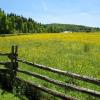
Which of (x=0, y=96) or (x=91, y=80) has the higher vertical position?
(x=91, y=80)

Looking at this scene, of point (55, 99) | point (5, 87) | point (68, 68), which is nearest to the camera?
point (55, 99)

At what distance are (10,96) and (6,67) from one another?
2.78 m

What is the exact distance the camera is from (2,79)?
14.8m

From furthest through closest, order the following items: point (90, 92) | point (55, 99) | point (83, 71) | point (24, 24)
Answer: point (24, 24) < point (83, 71) < point (55, 99) < point (90, 92)

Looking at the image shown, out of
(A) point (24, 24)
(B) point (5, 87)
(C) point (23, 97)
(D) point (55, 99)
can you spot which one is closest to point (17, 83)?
(B) point (5, 87)

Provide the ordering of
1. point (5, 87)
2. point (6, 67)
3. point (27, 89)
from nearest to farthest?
point (27, 89) → point (5, 87) → point (6, 67)

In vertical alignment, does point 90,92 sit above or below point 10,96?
above

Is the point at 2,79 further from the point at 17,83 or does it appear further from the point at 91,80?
the point at 91,80

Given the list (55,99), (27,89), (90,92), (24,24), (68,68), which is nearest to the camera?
(90,92)

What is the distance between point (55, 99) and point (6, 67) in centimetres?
402

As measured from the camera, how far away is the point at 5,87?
45.7 feet

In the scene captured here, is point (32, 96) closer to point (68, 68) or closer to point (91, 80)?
point (91, 80)

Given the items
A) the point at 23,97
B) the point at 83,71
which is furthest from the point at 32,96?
the point at 83,71

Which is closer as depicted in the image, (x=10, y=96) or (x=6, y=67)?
(x=10, y=96)
